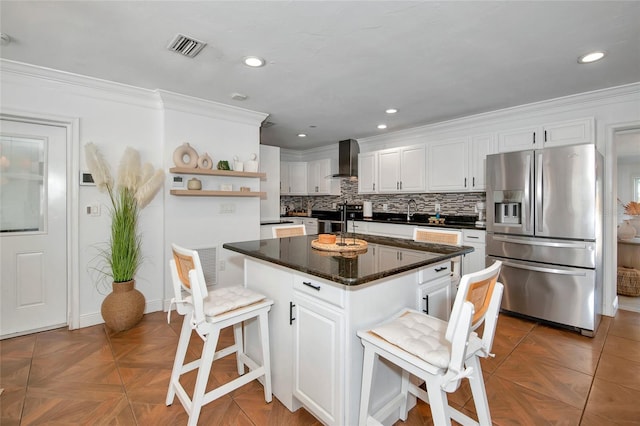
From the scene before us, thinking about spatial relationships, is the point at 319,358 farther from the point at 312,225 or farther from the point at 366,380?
the point at 312,225

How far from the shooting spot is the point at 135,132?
10.5ft

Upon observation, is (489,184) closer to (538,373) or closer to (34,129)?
(538,373)

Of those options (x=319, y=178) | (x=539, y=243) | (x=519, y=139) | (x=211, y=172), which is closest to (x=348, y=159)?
(x=319, y=178)

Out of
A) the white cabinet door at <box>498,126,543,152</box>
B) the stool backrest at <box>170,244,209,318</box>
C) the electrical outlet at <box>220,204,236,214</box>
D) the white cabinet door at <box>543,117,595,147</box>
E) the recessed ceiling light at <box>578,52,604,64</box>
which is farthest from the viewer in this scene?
the electrical outlet at <box>220,204,236,214</box>

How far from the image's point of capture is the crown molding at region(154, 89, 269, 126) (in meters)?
3.26

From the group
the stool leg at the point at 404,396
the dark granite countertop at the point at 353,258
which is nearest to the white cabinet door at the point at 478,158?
the dark granite countertop at the point at 353,258

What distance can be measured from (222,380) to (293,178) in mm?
4781

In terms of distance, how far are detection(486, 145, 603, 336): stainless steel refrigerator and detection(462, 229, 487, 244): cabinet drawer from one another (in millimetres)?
182

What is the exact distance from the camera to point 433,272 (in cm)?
191

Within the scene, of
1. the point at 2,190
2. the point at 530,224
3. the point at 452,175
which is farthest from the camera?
the point at 452,175

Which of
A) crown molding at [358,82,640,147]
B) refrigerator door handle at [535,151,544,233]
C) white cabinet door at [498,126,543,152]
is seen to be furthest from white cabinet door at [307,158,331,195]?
refrigerator door handle at [535,151,544,233]

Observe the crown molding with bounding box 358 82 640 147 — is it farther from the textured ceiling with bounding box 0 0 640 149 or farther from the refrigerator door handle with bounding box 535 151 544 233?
the refrigerator door handle with bounding box 535 151 544 233

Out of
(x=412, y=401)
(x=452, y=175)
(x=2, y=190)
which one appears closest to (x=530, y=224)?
(x=452, y=175)

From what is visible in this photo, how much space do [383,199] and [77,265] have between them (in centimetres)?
445
